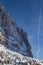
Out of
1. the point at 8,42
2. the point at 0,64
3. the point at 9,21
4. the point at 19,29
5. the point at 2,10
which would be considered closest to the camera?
the point at 0,64

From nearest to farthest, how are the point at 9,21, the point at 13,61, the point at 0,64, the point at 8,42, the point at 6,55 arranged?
the point at 0,64, the point at 13,61, the point at 6,55, the point at 8,42, the point at 9,21

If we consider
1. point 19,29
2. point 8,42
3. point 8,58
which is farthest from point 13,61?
point 19,29

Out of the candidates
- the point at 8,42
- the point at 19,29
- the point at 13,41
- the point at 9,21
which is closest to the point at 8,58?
the point at 8,42

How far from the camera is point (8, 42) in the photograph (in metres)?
158

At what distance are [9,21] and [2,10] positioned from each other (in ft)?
51.1

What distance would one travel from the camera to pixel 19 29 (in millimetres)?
198625

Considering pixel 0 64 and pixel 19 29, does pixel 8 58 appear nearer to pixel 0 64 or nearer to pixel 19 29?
pixel 0 64

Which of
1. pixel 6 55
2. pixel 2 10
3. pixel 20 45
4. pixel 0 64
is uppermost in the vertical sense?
pixel 2 10

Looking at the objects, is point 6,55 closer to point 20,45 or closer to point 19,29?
point 20,45


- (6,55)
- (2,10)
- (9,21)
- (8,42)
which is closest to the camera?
(6,55)

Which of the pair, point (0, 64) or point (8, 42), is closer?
point (0, 64)

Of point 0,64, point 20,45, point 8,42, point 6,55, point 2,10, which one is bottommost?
point 0,64

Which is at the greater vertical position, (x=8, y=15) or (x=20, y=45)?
(x=8, y=15)

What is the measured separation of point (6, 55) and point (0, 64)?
438 inches
